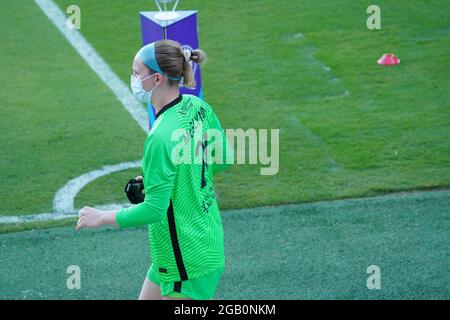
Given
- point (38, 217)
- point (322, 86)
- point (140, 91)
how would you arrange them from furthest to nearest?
point (322, 86) → point (38, 217) → point (140, 91)

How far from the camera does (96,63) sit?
1162 centimetres

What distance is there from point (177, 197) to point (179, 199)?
15 mm

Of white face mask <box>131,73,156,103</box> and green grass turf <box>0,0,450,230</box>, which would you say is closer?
white face mask <box>131,73,156,103</box>

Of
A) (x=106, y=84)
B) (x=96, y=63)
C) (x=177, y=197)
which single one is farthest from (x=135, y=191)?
(x=96, y=63)

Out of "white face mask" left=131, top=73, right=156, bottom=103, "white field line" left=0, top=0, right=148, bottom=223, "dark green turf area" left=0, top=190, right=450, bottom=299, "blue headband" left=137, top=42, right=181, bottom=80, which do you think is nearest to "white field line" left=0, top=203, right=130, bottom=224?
"white field line" left=0, top=0, right=148, bottom=223

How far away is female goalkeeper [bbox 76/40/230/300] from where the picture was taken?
14.2 ft

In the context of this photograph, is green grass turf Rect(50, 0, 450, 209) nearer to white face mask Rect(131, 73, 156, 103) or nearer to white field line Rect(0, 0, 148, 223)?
white field line Rect(0, 0, 148, 223)

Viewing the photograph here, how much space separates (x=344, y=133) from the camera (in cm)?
912

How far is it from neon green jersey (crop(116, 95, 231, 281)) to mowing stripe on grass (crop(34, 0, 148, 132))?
4972mm

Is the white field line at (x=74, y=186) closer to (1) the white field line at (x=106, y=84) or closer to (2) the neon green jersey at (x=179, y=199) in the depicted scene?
(1) the white field line at (x=106, y=84)

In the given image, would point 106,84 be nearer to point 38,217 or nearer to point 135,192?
point 38,217

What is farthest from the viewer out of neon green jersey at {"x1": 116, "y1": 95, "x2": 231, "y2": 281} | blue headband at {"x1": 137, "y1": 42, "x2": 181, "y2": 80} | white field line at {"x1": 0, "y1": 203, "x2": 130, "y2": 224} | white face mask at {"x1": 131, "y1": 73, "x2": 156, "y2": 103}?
white field line at {"x1": 0, "y1": 203, "x2": 130, "y2": 224}

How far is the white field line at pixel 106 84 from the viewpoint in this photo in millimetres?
7680
